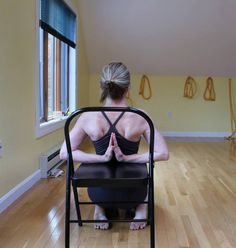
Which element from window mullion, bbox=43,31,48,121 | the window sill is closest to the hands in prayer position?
the window sill

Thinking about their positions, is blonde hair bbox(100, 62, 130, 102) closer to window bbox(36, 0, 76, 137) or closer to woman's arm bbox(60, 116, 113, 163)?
woman's arm bbox(60, 116, 113, 163)

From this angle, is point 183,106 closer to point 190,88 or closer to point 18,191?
point 190,88

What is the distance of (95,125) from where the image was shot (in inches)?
76.4

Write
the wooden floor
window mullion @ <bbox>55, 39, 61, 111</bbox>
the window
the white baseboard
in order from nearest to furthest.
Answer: the wooden floor, the white baseboard, the window, window mullion @ <bbox>55, 39, 61, 111</bbox>

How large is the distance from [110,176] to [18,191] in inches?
50.8

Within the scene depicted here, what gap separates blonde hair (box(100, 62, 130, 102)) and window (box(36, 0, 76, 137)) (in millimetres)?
1376

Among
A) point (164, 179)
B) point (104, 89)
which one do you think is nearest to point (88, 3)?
point (164, 179)

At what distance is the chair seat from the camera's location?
5.36 feet

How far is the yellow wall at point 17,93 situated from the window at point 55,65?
219mm

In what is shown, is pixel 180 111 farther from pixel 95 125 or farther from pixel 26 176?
pixel 95 125

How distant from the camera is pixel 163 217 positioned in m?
2.30

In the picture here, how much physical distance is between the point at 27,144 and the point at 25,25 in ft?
3.27

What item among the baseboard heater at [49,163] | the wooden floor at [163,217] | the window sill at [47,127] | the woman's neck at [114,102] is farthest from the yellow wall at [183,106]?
the woman's neck at [114,102]

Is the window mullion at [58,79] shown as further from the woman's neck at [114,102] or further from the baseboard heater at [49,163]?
the woman's neck at [114,102]
